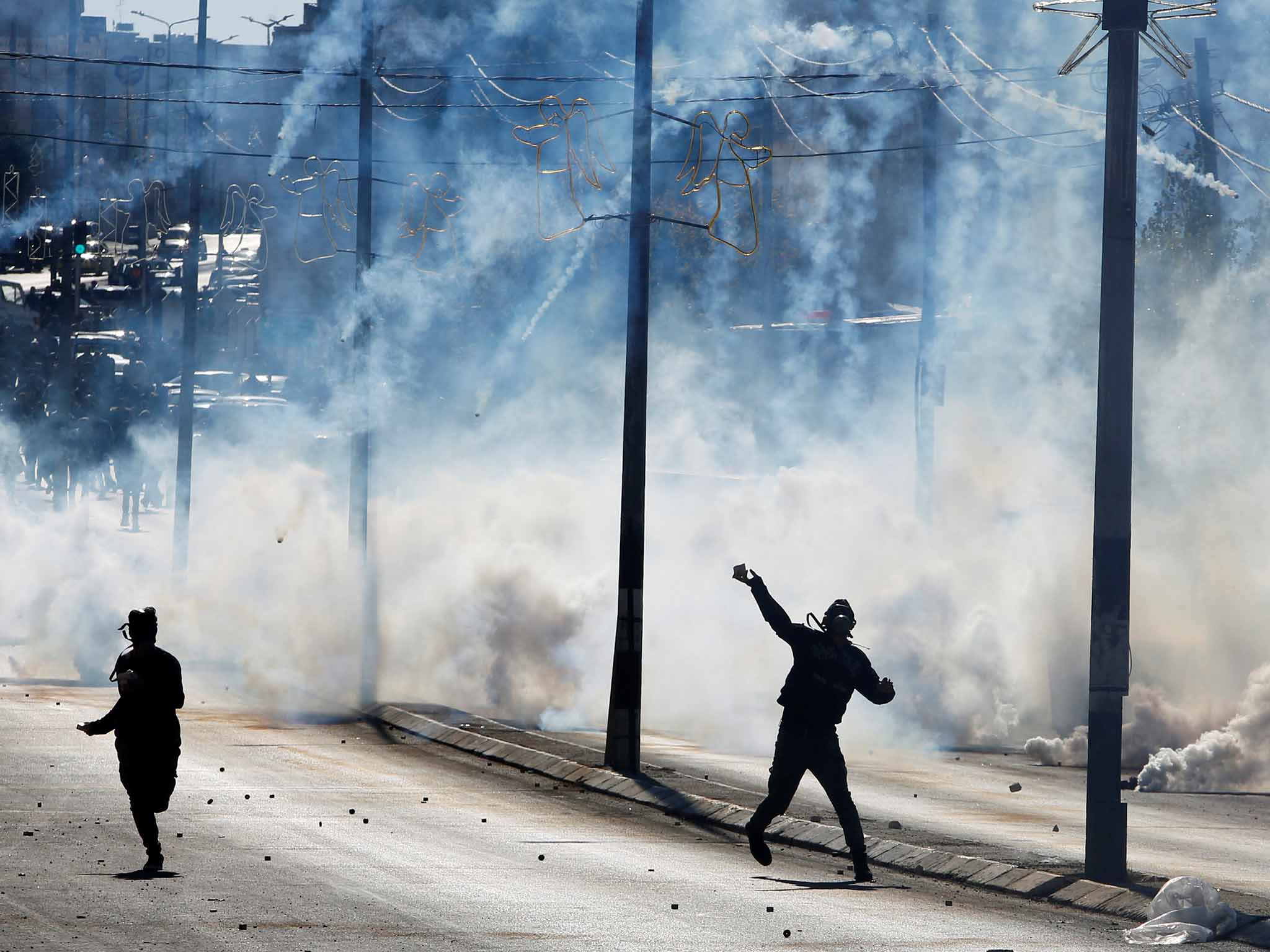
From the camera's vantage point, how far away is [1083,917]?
11.1m

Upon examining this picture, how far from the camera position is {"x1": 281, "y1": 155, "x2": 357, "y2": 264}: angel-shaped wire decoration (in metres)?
43.3

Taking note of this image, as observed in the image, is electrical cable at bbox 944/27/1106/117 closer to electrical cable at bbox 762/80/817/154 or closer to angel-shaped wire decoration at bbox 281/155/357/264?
electrical cable at bbox 762/80/817/154

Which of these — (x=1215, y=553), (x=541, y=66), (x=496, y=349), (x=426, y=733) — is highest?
(x=541, y=66)

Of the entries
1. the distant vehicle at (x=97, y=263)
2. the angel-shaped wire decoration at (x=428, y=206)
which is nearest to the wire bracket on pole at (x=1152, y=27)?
the angel-shaped wire decoration at (x=428, y=206)

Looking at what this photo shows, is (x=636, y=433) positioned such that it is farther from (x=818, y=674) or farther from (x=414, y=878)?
(x=414, y=878)

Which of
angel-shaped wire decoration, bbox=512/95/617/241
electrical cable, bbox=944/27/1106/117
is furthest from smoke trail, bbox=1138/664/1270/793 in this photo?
angel-shaped wire decoration, bbox=512/95/617/241

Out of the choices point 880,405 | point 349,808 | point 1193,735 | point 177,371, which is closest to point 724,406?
point 880,405

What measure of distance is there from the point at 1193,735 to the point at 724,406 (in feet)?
92.6

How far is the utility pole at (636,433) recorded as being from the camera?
17.5 metres

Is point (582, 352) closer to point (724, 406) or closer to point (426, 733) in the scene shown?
point (724, 406)

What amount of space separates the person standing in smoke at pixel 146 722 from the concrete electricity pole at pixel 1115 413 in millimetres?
5313

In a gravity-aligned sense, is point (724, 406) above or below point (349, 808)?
above

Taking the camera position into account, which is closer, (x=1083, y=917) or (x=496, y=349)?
(x=1083, y=917)

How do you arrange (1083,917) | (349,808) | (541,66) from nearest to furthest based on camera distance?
(1083,917), (349,808), (541,66)
